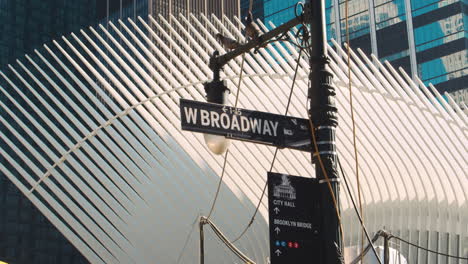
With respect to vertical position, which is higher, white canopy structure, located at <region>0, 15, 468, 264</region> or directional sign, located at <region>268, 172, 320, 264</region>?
white canopy structure, located at <region>0, 15, 468, 264</region>

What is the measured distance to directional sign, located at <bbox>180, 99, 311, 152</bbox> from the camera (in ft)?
25.1

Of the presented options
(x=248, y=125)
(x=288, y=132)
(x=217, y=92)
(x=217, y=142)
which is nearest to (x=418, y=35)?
(x=217, y=92)

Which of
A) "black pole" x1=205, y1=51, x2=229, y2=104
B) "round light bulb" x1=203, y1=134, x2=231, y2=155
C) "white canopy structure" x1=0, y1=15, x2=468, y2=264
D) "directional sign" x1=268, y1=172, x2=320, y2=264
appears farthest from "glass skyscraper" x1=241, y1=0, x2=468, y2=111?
"directional sign" x1=268, y1=172, x2=320, y2=264

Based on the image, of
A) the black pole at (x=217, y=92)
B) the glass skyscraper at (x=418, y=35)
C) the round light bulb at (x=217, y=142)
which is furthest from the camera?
the glass skyscraper at (x=418, y=35)

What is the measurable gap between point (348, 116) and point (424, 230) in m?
3.05

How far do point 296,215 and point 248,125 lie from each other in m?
1.02

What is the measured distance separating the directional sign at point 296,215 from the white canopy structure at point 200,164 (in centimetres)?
830

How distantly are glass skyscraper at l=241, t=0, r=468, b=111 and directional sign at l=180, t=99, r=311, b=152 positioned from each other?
2353 inches

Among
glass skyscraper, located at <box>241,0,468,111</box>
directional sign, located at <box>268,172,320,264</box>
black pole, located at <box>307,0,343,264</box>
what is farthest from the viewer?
glass skyscraper, located at <box>241,0,468,111</box>

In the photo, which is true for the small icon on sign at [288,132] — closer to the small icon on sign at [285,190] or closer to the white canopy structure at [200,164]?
the small icon on sign at [285,190]

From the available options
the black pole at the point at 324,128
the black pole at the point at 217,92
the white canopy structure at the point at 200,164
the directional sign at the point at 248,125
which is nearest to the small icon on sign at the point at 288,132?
the directional sign at the point at 248,125

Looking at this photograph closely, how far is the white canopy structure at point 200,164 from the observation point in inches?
627

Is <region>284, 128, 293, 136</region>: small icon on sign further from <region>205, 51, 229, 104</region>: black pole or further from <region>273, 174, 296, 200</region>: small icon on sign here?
<region>205, 51, 229, 104</region>: black pole

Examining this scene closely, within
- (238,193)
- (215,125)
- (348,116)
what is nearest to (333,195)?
(215,125)
